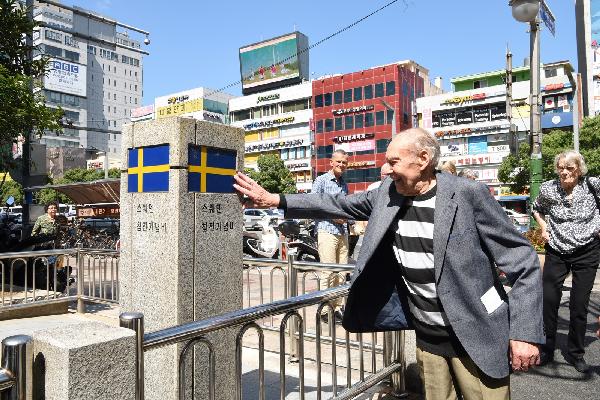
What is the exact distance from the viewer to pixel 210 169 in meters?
3.30

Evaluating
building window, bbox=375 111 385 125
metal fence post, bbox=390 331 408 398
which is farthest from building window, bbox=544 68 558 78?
metal fence post, bbox=390 331 408 398

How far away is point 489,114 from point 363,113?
15.1 metres

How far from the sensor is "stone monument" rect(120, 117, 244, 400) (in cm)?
311

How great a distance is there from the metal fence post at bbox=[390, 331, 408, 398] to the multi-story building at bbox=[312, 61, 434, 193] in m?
54.2

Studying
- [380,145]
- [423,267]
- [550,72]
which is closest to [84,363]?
[423,267]

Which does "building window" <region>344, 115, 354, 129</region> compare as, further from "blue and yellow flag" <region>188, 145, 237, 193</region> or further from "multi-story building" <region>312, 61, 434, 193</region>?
"blue and yellow flag" <region>188, 145, 237, 193</region>

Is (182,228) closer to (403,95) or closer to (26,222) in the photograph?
(26,222)

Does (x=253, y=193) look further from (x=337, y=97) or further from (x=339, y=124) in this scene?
(x=337, y=97)

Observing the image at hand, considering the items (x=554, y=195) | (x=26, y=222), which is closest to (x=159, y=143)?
(x=554, y=195)

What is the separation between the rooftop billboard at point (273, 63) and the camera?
74.8 meters

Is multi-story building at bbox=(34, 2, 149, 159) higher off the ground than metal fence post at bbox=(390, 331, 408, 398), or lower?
higher

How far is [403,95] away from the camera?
194ft

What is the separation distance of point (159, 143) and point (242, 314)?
146 cm

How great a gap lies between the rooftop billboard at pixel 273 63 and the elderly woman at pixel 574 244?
71746mm
